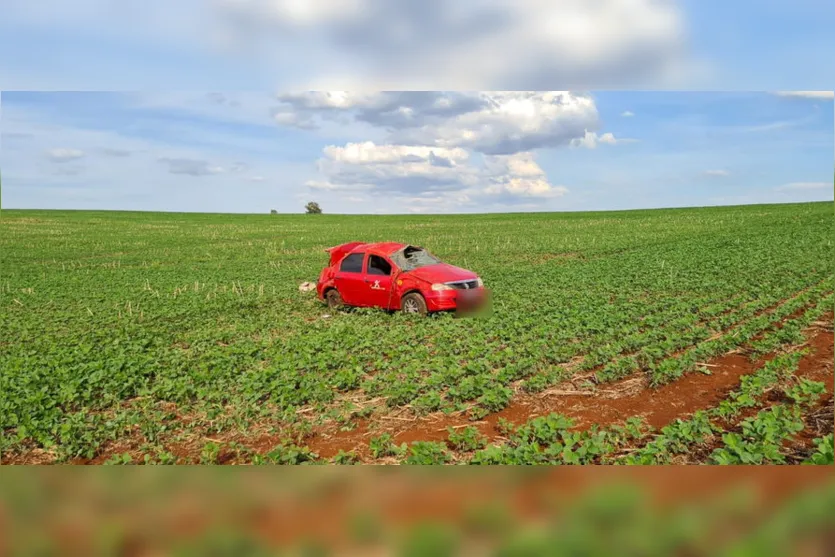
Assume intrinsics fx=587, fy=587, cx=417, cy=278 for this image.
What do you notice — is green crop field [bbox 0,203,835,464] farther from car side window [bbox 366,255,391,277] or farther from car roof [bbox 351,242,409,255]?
car roof [bbox 351,242,409,255]

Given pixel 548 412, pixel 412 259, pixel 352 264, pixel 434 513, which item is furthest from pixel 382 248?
pixel 434 513

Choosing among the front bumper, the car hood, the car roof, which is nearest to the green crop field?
the front bumper

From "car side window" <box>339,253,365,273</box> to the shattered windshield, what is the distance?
2.77 ft

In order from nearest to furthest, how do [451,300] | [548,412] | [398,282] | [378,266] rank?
[548,412] → [451,300] → [398,282] → [378,266]

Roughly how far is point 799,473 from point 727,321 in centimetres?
762

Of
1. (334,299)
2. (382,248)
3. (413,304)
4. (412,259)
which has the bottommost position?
(334,299)

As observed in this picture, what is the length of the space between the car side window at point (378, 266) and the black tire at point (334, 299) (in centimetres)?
116

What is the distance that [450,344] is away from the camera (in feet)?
27.1

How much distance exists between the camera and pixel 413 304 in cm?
1072

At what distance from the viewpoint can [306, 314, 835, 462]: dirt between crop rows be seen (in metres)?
5.09

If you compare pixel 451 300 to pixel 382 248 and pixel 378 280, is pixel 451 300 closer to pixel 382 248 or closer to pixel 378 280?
pixel 378 280

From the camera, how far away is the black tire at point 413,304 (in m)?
10.5

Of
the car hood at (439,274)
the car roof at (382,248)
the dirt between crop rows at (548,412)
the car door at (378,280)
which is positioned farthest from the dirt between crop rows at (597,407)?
the car roof at (382,248)

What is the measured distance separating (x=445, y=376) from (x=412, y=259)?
5000 mm
